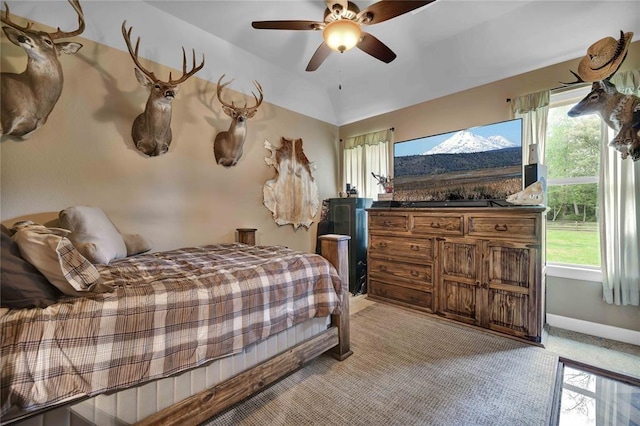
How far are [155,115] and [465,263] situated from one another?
132 inches

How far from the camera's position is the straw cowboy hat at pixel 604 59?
196cm

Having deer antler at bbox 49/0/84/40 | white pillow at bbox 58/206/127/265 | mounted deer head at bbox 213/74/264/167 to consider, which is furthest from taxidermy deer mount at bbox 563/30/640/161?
white pillow at bbox 58/206/127/265

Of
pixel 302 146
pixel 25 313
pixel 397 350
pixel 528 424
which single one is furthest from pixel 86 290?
pixel 302 146

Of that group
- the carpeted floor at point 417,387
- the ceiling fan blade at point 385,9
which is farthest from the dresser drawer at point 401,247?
the ceiling fan blade at point 385,9

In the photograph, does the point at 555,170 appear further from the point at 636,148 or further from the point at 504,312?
the point at 504,312

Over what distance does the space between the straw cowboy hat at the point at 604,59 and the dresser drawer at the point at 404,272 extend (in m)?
2.15

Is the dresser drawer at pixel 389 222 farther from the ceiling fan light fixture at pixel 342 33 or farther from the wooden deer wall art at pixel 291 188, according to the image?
the ceiling fan light fixture at pixel 342 33

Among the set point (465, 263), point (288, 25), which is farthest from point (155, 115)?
point (465, 263)

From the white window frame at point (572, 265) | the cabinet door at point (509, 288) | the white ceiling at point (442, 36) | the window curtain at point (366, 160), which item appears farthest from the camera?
the window curtain at point (366, 160)

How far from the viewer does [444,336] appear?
2455mm

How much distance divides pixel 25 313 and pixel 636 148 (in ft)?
12.6

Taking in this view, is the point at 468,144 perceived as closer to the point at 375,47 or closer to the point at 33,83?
the point at 375,47

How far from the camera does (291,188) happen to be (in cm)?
394

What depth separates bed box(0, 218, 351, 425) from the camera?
0.94m
